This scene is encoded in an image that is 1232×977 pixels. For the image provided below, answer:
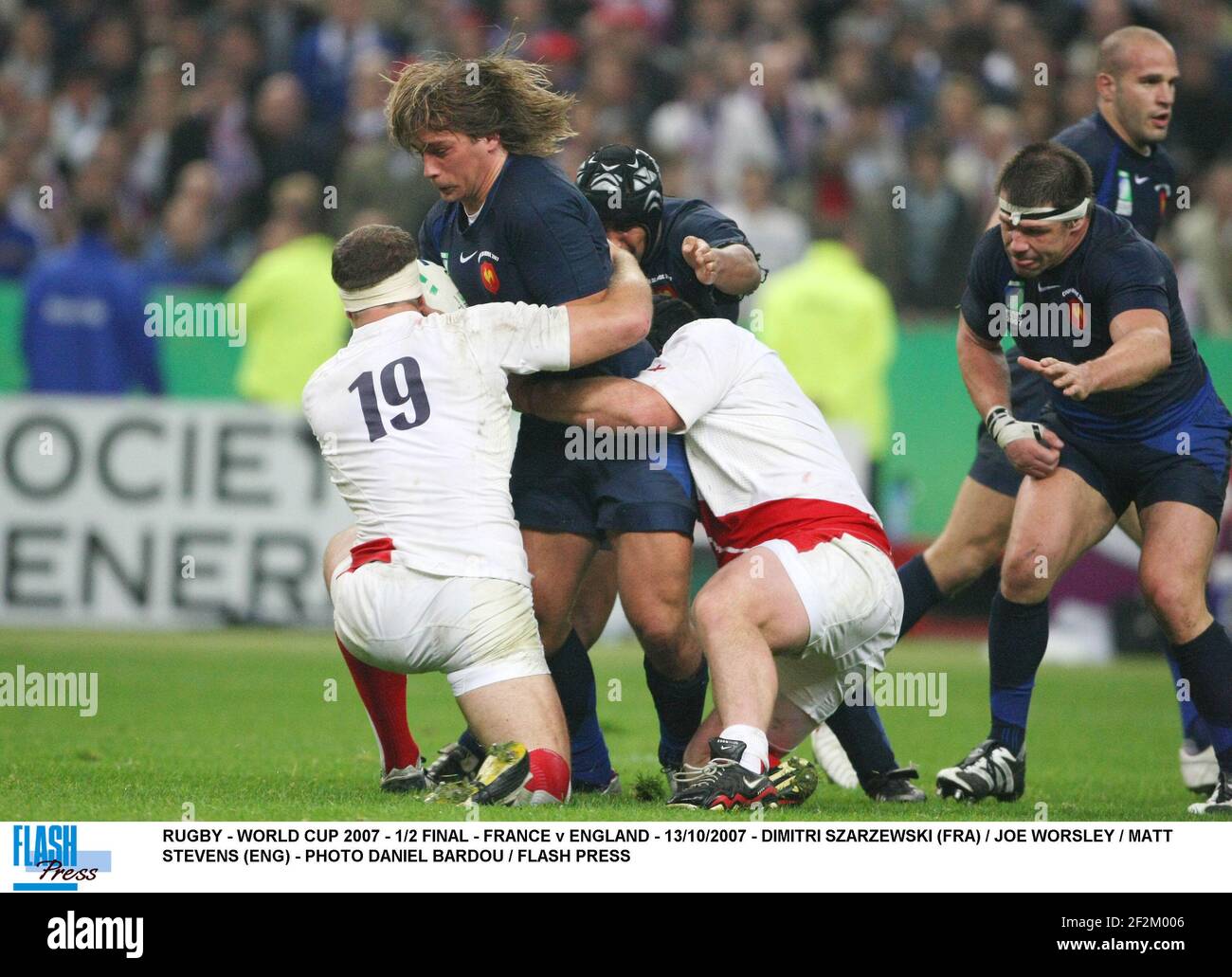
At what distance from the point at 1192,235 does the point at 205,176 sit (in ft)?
26.2

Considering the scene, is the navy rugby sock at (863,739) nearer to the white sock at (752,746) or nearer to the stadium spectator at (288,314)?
the white sock at (752,746)

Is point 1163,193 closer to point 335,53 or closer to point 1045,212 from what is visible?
point 1045,212

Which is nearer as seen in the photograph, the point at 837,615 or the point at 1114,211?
the point at 837,615

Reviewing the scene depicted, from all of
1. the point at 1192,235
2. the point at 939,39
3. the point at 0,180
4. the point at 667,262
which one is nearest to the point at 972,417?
the point at 1192,235

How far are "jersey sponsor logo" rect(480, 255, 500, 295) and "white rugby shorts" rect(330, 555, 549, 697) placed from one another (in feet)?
3.52

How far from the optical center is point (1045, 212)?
6422mm

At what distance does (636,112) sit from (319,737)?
8.94 m

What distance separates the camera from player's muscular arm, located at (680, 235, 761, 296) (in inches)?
250

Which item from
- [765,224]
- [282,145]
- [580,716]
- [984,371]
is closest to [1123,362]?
[984,371]

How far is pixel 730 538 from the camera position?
6.24m

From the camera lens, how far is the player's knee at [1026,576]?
6.57 meters

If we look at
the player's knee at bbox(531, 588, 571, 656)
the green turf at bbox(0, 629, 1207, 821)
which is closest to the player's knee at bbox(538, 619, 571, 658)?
the player's knee at bbox(531, 588, 571, 656)

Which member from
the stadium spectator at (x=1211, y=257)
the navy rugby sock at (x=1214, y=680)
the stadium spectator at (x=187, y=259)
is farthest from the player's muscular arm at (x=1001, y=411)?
the stadium spectator at (x=187, y=259)
